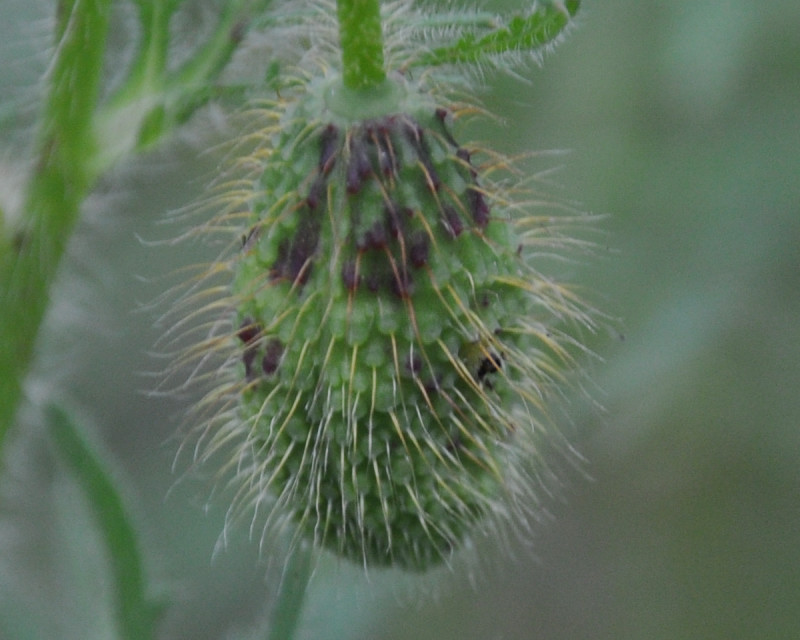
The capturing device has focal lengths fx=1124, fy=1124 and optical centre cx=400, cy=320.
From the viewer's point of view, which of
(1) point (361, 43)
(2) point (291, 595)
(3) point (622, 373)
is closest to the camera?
(1) point (361, 43)

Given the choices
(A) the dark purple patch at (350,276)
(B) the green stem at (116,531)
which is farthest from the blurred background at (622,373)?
(A) the dark purple patch at (350,276)

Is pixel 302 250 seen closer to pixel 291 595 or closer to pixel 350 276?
pixel 350 276

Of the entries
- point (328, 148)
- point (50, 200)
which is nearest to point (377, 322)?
point (328, 148)

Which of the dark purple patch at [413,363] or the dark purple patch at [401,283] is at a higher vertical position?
the dark purple patch at [401,283]

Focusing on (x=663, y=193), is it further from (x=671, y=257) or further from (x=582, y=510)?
(x=582, y=510)

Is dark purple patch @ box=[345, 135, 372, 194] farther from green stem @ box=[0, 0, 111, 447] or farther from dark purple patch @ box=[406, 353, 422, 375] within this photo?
green stem @ box=[0, 0, 111, 447]

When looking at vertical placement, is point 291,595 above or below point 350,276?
below

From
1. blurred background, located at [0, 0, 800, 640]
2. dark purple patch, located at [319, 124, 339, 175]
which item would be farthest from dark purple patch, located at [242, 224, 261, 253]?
blurred background, located at [0, 0, 800, 640]

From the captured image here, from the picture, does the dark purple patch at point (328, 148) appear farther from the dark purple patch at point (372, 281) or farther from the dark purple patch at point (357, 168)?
the dark purple patch at point (372, 281)
